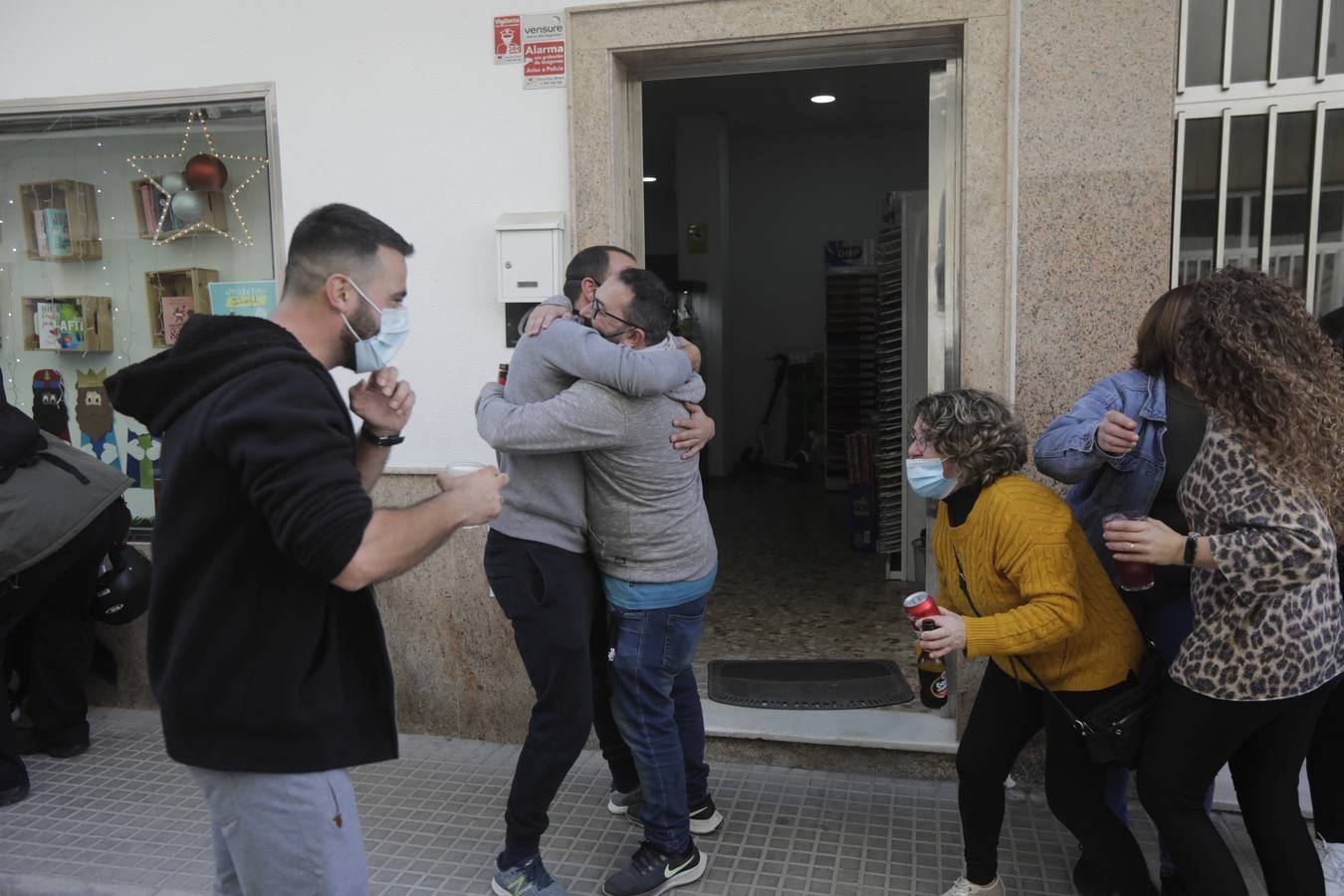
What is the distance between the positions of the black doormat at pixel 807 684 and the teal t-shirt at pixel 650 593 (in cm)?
135

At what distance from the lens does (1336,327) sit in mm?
2969

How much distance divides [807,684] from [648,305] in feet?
7.31

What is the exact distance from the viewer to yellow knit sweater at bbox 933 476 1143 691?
2509mm

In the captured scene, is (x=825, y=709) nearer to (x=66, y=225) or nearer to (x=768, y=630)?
(x=768, y=630)

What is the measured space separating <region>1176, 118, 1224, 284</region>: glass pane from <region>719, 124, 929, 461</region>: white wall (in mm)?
8262

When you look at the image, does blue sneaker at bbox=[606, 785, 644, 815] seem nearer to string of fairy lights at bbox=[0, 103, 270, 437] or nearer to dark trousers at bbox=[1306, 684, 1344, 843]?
dark trousers at bbox=[1306, 684, 1344, 843]

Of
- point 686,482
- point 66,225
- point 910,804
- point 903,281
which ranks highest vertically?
point 66,225

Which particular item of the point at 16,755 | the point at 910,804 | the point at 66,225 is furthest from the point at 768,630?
the point at 66,225

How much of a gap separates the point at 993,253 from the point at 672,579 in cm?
166

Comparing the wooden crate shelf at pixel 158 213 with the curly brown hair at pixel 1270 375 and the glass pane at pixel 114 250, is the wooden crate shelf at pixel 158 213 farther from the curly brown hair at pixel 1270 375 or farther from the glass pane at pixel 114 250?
the curly brown hair at pixel 1270 375

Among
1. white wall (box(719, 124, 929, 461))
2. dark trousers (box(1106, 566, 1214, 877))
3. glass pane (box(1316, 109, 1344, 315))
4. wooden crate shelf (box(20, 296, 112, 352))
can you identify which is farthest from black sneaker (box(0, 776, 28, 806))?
white wall (box(719, 124, 929, 461))

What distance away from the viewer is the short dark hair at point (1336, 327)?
288 cm

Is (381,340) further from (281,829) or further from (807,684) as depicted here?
(807,684)

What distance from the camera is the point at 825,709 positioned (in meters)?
4.20
